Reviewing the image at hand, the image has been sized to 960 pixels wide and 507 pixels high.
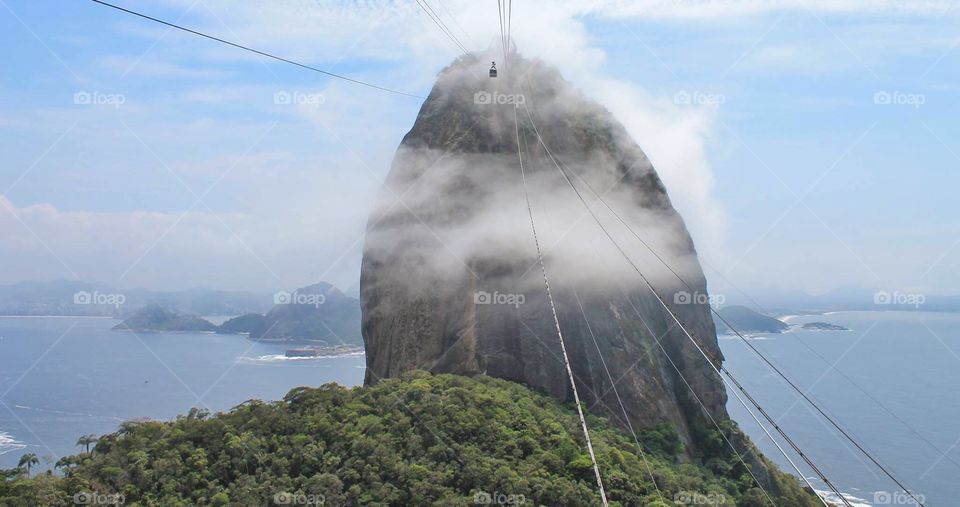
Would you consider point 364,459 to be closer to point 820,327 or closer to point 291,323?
point 291,323

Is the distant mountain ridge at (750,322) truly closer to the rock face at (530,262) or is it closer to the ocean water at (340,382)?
the ocean water at (340,382)

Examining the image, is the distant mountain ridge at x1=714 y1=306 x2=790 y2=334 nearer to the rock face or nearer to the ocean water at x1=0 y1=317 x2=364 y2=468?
the ocean water at x1=0 y1=317 x2=364 y2=468

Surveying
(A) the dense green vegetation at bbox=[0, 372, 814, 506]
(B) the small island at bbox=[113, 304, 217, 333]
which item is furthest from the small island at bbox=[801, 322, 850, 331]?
(A) the dense green vegetation at bbox=[0, 372, 814, 506]

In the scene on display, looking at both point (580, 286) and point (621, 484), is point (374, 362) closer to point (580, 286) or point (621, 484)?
point (580, 286)

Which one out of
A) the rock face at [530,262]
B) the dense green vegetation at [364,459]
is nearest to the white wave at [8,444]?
the rock face at [530,262]

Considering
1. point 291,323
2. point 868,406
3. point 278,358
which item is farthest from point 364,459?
point 291,323

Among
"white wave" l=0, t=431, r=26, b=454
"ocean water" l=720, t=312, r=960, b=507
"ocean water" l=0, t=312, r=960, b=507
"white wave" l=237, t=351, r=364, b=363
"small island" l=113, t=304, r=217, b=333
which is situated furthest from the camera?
"small island" l=113, t=304, r=217, b=333

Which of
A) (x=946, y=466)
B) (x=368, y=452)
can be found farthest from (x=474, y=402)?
(x=946, y=466)
